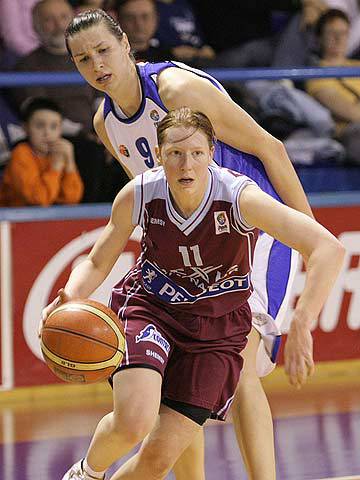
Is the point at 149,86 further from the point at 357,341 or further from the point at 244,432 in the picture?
the point at 357,341

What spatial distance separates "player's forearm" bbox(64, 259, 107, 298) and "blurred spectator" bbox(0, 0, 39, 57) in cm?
354

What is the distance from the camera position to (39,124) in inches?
257

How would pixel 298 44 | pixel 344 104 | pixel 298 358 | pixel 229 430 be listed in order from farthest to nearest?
pixel 298 44, pixel 344 104, pixel 229 430, pixel 298 358

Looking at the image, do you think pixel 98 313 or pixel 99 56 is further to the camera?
pixel 99 56

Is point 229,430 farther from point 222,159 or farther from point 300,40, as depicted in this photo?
point 300,40

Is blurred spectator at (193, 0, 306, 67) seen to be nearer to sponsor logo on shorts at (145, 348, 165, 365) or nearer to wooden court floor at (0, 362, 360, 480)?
wooden court floor at (0, 362, 360, 480)

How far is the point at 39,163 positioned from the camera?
6539 millimetres

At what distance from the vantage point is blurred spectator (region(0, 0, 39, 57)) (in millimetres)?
7250

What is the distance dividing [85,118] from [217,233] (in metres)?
3.16

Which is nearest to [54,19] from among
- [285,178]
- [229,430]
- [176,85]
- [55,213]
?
[55,213]

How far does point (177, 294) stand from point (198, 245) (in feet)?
0.62

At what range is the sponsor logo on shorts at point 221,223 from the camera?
3.81m

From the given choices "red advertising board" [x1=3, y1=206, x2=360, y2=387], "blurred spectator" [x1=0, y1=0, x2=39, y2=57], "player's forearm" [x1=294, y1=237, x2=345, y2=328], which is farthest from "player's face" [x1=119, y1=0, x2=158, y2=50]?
"player's forearm" [x1=294, y1=237, x2=345, y2=328]

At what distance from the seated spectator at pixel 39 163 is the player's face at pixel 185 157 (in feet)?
9.31
